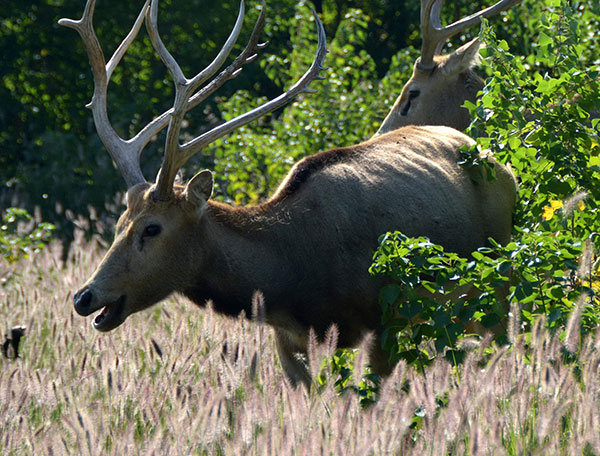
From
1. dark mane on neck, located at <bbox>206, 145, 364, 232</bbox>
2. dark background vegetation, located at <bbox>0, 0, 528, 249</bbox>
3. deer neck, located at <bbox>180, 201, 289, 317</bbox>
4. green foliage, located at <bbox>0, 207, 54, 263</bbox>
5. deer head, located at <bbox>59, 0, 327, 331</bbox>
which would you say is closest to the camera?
deer head, located at <bbox>59, 0, 327, 331</bbox>

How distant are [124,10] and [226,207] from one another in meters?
10.8

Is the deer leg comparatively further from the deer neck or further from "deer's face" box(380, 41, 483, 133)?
"deer's face" box(380, 41, 483, 133)

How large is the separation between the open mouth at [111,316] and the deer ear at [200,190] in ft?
2.23

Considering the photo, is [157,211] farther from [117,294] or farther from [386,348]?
[386,348]

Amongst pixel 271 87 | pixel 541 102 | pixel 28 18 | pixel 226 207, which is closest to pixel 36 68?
pixel 28 18

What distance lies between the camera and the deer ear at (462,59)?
1005 centimetres

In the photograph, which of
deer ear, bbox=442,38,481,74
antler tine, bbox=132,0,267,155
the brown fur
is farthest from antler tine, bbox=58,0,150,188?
deer ear, bbox=442,38,481,74

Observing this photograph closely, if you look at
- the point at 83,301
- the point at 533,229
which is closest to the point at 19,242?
the point at 83,301

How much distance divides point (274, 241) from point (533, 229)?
4.93 ft

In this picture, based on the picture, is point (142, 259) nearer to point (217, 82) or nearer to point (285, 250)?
point (285, 250)

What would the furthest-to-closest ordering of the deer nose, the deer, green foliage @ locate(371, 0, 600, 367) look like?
the deer, the deer nose, green foliage @ locate(371, 0, 600, 367)

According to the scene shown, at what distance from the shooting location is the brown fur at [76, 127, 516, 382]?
5.79 metres

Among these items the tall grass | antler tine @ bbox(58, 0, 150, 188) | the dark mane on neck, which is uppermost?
antler tine @ bbox(58, 0, 150, 188)

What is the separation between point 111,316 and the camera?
18.6 ft
